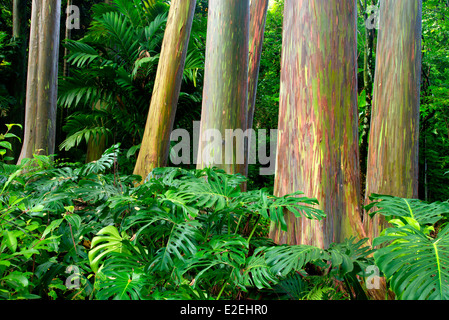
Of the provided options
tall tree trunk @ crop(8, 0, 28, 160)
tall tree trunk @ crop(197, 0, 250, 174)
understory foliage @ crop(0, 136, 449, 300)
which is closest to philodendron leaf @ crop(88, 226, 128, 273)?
understory foliage @ crop(0, 136, 449, 300)

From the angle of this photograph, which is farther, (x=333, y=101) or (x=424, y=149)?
(x=424, y=149)

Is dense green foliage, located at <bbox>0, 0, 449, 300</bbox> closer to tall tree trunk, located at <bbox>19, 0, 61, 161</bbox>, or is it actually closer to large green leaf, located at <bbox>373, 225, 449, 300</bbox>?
large green leaf, located at <bbox>373, 225, 449, 300</bbox>

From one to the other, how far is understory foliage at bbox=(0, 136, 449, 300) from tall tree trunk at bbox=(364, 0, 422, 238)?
150 cm

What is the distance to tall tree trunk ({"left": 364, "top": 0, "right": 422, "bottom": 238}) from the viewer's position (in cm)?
331

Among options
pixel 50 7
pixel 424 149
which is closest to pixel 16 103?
pixel 50 7

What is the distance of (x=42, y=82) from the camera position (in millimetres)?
4586

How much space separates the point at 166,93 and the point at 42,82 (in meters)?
1.80

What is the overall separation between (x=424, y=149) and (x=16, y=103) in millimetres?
10587

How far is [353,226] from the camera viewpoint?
2.39m

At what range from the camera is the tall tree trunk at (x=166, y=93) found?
435cm

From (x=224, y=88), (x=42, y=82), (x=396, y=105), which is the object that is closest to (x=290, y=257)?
(x=224, y=88)

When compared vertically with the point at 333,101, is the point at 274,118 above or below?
above

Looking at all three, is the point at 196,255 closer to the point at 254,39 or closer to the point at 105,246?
the point at 105,246
